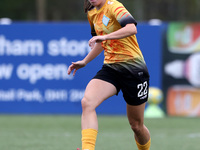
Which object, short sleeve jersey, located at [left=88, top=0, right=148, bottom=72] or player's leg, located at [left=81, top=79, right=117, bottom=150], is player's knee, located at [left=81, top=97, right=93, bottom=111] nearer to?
player's leg, located at [left=81, top=79, right=117, bottom=150]

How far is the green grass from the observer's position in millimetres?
8102

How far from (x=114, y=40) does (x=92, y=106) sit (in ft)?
2.54

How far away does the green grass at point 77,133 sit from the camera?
810 centimetres

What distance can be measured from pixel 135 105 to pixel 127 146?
2.16 meters

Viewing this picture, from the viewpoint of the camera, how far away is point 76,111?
12.9 meters

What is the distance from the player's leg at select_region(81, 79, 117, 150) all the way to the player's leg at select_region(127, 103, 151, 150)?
1.03 ft

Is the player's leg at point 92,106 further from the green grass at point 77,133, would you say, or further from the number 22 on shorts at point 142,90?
the green grass at point 77,133

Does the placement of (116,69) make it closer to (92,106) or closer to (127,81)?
(127,81)

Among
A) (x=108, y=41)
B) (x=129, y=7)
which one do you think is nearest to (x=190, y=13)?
(x=129, y=7)

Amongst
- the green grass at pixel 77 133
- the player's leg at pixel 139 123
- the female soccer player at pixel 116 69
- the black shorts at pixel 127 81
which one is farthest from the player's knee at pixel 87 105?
the green grass at pixel 77 133

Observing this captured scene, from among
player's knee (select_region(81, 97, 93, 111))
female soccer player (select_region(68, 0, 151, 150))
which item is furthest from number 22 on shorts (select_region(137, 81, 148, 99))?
player's knee (select_region(81, 97, 93, 111))

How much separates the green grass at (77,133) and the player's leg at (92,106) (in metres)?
2.10

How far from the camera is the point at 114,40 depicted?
596 cm

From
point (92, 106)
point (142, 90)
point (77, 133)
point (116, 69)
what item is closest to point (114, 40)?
point (116, 69)
